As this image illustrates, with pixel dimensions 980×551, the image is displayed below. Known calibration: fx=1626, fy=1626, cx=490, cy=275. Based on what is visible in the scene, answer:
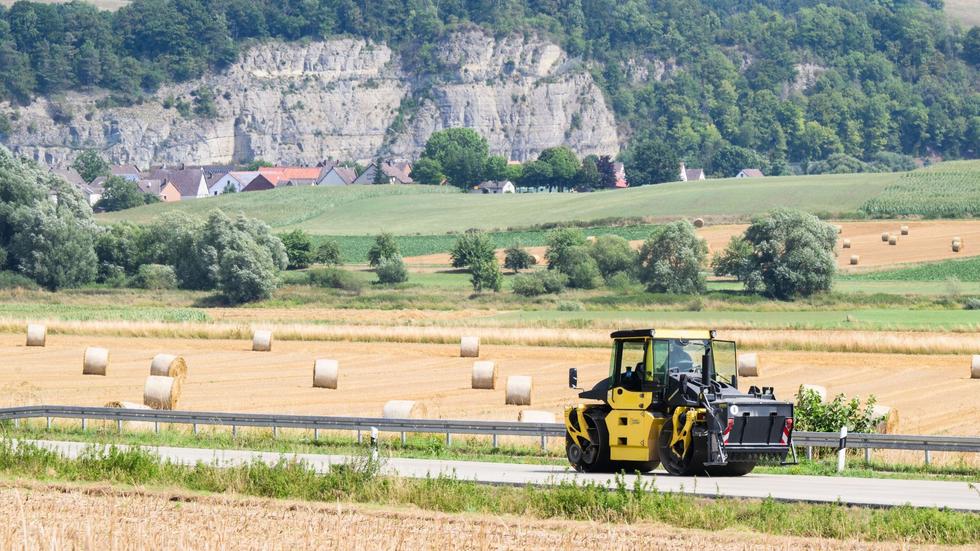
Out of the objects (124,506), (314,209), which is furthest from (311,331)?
(314,209)

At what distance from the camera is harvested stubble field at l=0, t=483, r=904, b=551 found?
16.8 m

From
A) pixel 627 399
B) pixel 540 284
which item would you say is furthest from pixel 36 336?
pixel 627 399

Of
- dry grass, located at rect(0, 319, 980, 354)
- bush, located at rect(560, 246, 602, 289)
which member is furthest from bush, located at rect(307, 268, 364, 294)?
dry grass, located at rect(0, 319, 980, 354)

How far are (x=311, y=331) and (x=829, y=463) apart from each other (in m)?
36.6

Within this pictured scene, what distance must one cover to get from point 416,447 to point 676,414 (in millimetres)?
8352

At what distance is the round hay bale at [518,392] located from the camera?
126 feet

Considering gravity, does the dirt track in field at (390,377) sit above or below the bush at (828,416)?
below

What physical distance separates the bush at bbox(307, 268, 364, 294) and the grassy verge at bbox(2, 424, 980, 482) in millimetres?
58765

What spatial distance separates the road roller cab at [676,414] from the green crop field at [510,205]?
105098 mm

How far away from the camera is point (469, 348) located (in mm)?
53438

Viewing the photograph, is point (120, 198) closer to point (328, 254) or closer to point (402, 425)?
point (328, 254)

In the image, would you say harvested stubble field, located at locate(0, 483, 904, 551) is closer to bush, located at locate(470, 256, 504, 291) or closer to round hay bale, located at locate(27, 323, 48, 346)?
round hay bale, located at locate(27, 323, 48, 346)

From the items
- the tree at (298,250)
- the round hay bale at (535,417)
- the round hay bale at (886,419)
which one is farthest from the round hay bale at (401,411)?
the tree at (298,250)

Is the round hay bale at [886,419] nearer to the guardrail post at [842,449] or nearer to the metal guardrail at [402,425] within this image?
the metal guardrail at [402,425]
